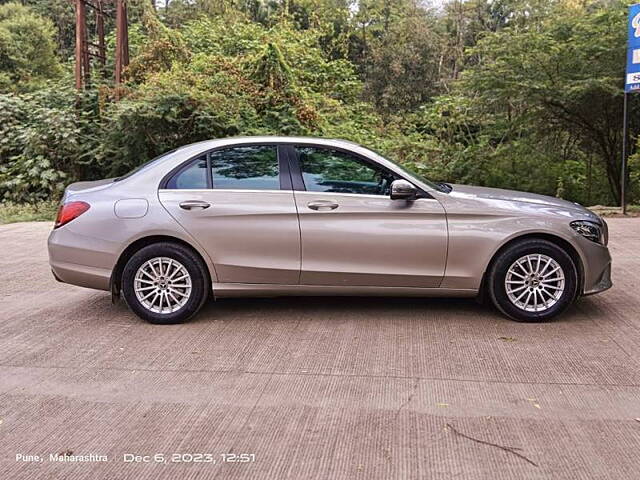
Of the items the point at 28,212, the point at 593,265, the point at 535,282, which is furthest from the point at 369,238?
the point at 28,212

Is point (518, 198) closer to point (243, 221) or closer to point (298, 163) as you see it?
point (298, 163)

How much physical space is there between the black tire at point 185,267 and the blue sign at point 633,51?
29.7 feet

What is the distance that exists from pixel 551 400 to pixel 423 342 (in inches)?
49.6

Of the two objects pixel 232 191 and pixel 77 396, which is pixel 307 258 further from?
pixel 77 396

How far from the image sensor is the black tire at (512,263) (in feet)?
18.0

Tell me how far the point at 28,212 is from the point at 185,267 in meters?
10.1

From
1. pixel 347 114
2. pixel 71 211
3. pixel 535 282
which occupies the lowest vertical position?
pixel 535 282

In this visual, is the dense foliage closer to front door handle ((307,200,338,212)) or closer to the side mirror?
the side mirror

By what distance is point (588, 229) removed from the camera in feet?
18.3

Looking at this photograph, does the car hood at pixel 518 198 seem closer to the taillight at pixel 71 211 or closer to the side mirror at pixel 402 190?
the side mirror at pixel 402 190

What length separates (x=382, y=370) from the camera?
4.51 metres

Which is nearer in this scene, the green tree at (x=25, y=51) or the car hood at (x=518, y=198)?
the car hood at (x=518, y=198)

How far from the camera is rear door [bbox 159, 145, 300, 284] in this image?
18.1 ft

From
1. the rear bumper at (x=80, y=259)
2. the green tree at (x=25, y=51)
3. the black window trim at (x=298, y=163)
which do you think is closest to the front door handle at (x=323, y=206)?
the black window trim at (x=298, y=163)
